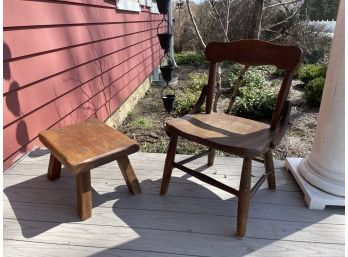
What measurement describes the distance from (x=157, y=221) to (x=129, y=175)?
29 cm

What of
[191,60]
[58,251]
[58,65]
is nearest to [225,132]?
[58,251]

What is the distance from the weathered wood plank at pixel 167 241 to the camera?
122 cm

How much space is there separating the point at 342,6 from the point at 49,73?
1.81 metres

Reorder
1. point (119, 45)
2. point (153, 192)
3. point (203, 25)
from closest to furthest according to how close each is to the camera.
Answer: point (153, 192) < point (119, 45) < point (203, 25)

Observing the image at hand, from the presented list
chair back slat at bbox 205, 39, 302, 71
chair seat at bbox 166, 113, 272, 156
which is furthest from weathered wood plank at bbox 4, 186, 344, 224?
chair back slat at bbox 205, 39, 302, 71

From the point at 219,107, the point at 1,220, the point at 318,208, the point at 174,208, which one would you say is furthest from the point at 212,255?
the point at 219,107

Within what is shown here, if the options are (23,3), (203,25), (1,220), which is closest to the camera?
(1,220)

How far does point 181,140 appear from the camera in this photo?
10.4ft

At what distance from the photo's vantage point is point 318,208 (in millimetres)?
1474

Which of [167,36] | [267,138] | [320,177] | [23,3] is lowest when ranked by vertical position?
[320,177]

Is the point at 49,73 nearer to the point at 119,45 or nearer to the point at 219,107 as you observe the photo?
the point at 119,45

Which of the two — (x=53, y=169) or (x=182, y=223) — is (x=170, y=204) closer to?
(x=182, y=223)

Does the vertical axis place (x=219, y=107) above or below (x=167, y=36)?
below

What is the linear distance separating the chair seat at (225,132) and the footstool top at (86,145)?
0.90 feet
